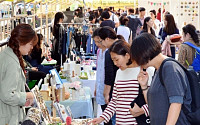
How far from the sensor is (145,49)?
8.68 feet

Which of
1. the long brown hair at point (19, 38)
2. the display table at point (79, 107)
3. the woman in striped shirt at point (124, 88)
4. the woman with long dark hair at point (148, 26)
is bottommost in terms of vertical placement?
the display table at point (79, 107)

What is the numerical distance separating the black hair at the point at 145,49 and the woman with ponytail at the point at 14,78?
42.8 inches

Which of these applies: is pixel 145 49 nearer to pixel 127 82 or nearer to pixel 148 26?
pixel 127 82

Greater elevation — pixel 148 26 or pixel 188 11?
pixel 188 11

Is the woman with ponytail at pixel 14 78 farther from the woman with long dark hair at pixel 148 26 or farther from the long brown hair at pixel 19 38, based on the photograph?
the woman with long dark hair at pixel 148 26

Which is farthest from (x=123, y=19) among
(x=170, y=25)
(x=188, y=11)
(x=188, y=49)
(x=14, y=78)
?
(x=14, y=78)

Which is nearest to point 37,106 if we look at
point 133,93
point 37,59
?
point 133,93

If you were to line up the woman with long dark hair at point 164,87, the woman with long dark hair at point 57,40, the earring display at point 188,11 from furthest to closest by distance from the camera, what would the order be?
the earring display at point 188,11, the woman with long dark hair at point 57,40, the woman with long dark hair at point 164,87

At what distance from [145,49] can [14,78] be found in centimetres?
118

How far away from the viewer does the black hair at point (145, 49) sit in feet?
8.68

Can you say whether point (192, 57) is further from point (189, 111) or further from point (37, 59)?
point (189, 111)

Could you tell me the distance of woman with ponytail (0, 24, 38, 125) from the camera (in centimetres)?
320

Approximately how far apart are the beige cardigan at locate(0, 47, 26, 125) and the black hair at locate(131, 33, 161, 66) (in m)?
1.09

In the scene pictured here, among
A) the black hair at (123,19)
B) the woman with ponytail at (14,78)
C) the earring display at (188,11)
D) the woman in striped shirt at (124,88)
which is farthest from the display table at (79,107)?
the earring display at (188,11)
